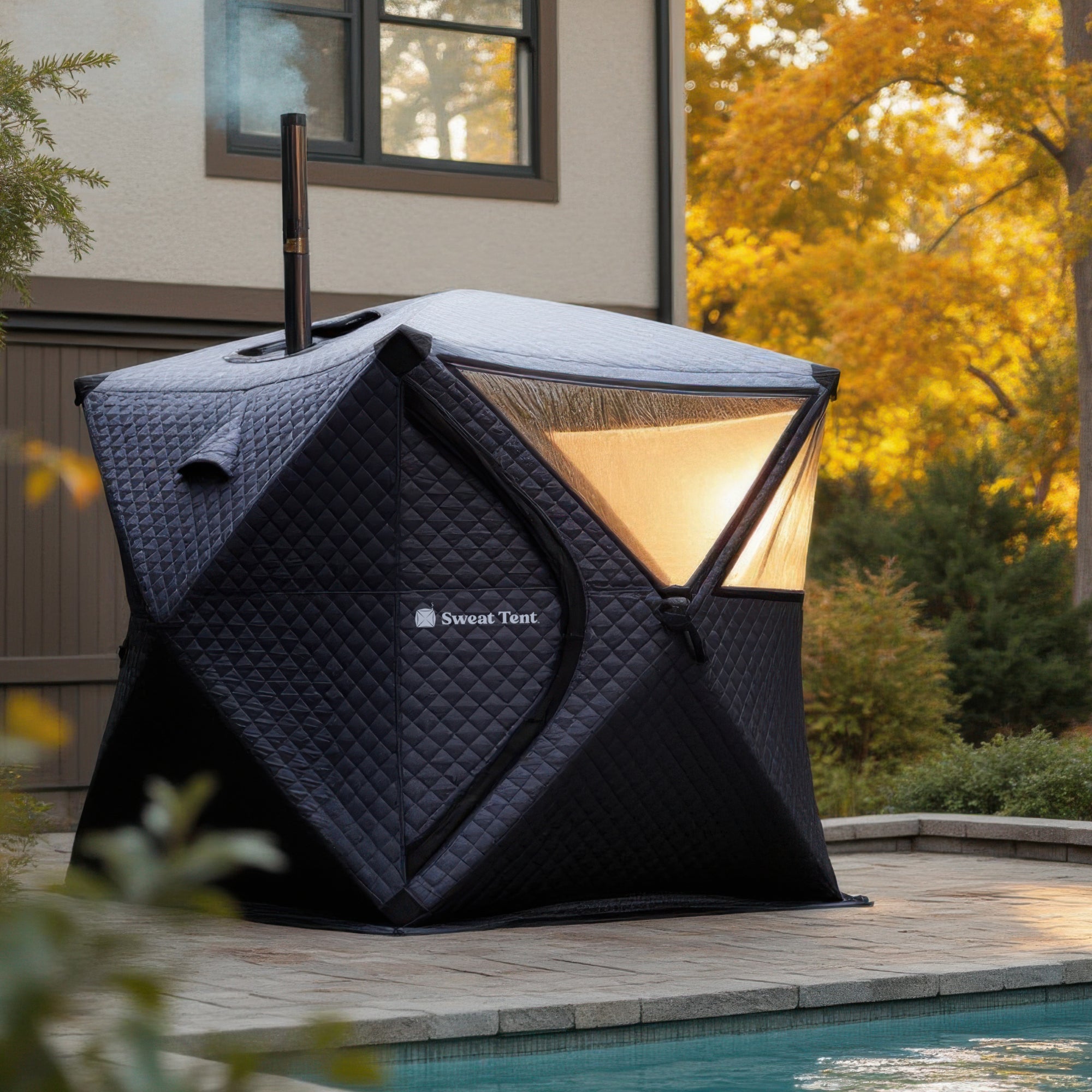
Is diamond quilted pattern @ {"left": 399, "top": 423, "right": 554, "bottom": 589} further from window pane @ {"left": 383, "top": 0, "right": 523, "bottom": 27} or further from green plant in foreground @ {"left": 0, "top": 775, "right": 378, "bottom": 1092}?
window pane @ {"left": 383, "top": 0, "right": 523, "bottom": 27}

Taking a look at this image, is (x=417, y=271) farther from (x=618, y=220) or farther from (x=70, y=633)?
(x=70, y=633)

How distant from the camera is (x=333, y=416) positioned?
23.0ft

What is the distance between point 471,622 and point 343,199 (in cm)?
590

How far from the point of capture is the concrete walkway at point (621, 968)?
5273 millimetres

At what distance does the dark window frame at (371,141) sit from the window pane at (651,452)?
17.3ft

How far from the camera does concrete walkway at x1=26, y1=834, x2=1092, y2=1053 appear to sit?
5273mm

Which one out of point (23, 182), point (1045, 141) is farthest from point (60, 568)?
point (1045, 141)

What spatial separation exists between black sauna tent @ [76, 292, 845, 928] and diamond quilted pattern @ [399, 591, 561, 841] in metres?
0.01

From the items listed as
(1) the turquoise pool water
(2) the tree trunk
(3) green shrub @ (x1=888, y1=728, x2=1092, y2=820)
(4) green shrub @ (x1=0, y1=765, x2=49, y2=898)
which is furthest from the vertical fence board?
(2) the tree trunk

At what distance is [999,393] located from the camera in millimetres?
30188

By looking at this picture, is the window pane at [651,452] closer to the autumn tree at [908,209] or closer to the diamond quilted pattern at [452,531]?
the diamond quilted pattern at [452,531]

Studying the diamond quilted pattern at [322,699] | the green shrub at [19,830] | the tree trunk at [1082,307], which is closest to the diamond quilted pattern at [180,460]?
the diamond quilted pattern at [322,699]

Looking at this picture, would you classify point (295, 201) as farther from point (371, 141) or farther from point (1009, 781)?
point (1009, 781)

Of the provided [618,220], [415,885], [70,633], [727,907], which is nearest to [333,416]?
[415,885]
